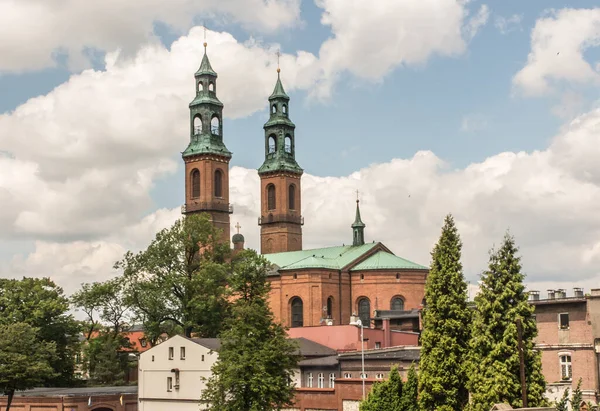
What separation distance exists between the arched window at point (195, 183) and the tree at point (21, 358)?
126ft

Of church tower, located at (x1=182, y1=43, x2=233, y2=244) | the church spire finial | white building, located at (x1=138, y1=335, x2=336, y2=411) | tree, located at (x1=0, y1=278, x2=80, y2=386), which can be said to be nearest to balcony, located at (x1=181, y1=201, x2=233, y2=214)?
church tower, located at (x1=182, y1=43, x2=233, y2=244)

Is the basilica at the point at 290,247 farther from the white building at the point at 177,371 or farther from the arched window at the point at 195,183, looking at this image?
the white building at the point at 177,371

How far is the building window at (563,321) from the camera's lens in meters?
47.6

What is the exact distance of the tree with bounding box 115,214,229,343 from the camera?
75.9 m

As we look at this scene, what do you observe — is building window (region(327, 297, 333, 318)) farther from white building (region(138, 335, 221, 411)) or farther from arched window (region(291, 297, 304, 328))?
white building (region(138, 335, 221, 411))

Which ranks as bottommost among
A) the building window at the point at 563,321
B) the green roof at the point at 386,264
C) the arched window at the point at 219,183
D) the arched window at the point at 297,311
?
the building window at the point at 563,321

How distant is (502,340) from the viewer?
39.0m

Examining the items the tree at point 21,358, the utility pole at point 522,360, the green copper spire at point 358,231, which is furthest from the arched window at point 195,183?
the utility pole at point 522,360

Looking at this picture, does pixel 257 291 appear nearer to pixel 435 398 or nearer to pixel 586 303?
pixel 435 398

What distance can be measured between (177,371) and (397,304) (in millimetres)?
35825

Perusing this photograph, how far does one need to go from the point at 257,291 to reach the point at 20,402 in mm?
25265

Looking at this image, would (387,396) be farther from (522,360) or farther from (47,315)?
(47,315)

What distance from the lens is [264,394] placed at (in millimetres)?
49562

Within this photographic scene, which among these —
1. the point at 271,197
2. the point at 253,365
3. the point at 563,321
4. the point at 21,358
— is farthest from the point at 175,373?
the point at 271,197
